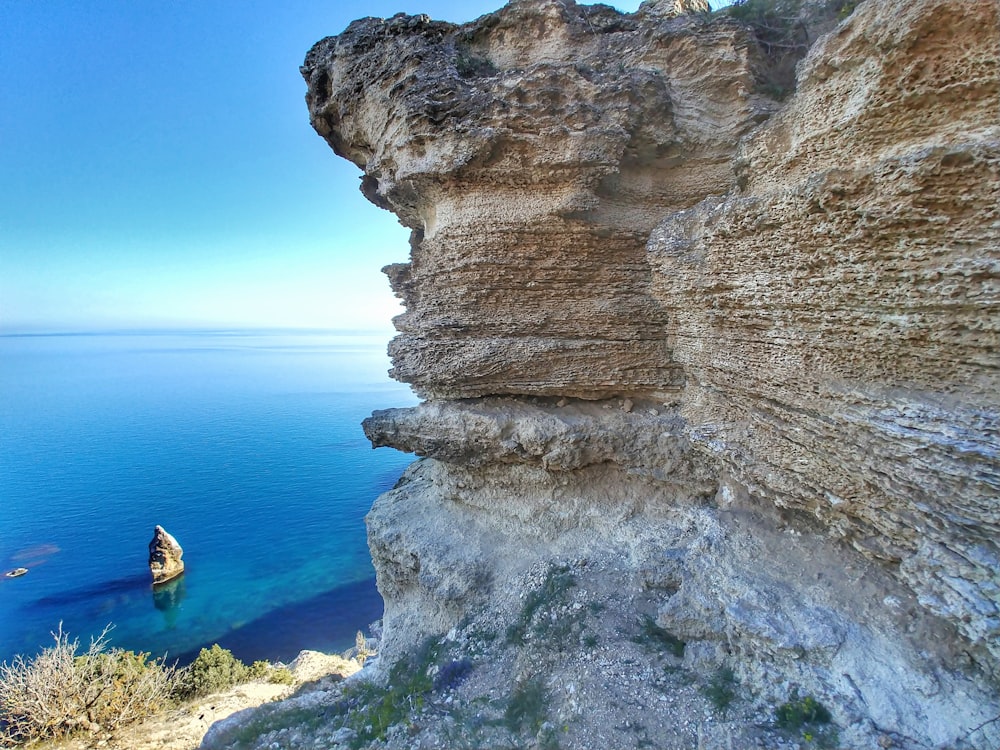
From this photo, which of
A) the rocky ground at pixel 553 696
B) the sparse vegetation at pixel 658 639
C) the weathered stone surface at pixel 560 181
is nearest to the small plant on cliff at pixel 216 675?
the rocky ground at pixel 553 696

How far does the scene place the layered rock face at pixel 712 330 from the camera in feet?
15.0

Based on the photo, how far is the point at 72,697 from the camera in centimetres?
1340

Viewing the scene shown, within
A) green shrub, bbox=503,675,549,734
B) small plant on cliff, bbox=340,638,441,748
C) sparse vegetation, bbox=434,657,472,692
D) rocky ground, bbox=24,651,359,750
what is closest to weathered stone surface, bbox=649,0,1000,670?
green shrub, bbox=503,675,549,734

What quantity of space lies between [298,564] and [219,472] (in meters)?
16.9

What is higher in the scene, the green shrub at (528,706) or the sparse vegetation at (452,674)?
the green shrub at (528,706)

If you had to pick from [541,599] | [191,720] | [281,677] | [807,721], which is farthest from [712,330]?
[281,677]

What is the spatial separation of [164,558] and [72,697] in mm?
14030

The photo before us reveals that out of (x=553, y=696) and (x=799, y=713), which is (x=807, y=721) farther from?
(x=553, y=696)

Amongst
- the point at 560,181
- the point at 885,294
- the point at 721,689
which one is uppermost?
the point at 560,181

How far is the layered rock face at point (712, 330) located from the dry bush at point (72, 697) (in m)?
9.63

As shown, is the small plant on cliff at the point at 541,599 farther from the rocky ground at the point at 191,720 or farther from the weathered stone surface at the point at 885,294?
the rocky ground at the point at 191,720

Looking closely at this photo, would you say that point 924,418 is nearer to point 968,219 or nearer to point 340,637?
point 968,219

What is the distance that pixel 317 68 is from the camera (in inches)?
472

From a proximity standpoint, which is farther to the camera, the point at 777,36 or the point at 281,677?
the point at 281,677
